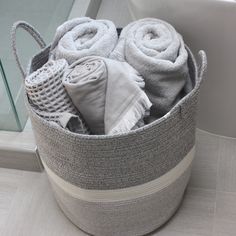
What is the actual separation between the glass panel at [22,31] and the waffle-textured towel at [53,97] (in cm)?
32

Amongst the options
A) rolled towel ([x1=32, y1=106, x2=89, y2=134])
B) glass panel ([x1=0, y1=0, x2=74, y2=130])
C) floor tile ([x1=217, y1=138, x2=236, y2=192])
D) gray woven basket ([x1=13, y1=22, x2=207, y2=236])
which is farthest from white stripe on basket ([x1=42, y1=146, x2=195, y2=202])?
glass panel ([x1=0, y1=0, x2=74, y2=130])

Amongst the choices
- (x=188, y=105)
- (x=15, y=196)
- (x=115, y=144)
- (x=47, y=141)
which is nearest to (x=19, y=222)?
(x=15, y=196)

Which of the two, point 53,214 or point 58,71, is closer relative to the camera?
point 58,71

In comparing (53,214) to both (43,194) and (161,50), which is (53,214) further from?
(161,50)

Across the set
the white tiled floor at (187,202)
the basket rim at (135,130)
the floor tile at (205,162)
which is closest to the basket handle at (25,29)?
the basket rim at (135,130)

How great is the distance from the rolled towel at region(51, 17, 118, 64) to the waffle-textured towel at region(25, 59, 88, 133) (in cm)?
4

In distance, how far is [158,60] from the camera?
3.44ft

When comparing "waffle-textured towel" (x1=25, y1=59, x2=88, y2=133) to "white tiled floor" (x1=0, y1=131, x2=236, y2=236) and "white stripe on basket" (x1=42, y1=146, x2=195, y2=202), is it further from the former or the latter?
"white tiled floor" (x1=0, y1=131, x2=236, y2=236)

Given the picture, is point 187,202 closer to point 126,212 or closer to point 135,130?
point 126,212

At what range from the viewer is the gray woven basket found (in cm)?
100

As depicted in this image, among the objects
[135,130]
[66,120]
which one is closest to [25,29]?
[66,120]

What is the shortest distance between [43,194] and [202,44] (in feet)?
1.92

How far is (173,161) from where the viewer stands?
1092mm

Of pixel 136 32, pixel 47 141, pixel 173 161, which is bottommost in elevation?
pixel 173 161
